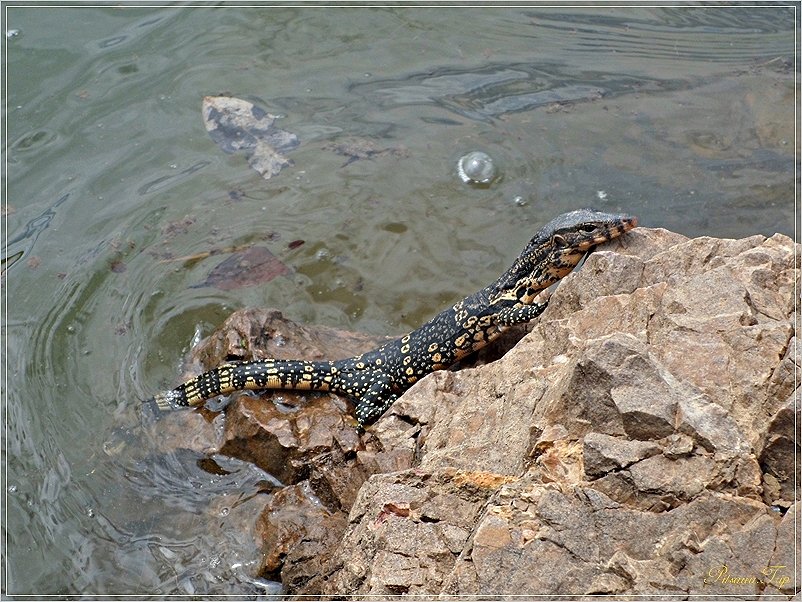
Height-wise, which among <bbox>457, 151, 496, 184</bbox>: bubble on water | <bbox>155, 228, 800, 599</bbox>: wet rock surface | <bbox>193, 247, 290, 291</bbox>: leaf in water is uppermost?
<bbox>155, 228, 800, 599</bbox>: wet rock surface

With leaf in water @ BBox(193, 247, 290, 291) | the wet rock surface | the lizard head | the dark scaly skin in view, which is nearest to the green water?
leaf in water @ BBox(193, 247, 290, 291)

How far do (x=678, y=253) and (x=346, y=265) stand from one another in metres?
5.00

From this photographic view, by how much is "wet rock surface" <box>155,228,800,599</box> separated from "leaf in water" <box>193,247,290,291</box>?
12.5 ft

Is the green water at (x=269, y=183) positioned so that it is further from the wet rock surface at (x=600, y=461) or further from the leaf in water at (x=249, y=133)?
the wet rock surface at (x=600, y=461)

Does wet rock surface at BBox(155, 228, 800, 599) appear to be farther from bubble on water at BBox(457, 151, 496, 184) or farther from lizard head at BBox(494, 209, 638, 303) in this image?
bubble on water at BBox(457, 151, 496, 184)

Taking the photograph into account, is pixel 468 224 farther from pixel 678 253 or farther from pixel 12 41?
pixel 12 41

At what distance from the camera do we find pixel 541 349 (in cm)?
626

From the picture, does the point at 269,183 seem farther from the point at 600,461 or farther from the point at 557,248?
the point at 600,461

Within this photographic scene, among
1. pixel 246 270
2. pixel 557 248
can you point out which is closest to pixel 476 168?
pixel 246 270

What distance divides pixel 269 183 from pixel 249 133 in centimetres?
111

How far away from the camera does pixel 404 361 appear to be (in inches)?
325

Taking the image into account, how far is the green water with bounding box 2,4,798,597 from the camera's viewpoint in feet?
24.8

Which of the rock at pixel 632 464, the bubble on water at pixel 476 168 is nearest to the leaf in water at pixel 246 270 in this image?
the bubble on water at pixel 476 168

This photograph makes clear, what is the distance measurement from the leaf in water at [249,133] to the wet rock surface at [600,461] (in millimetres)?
5872
